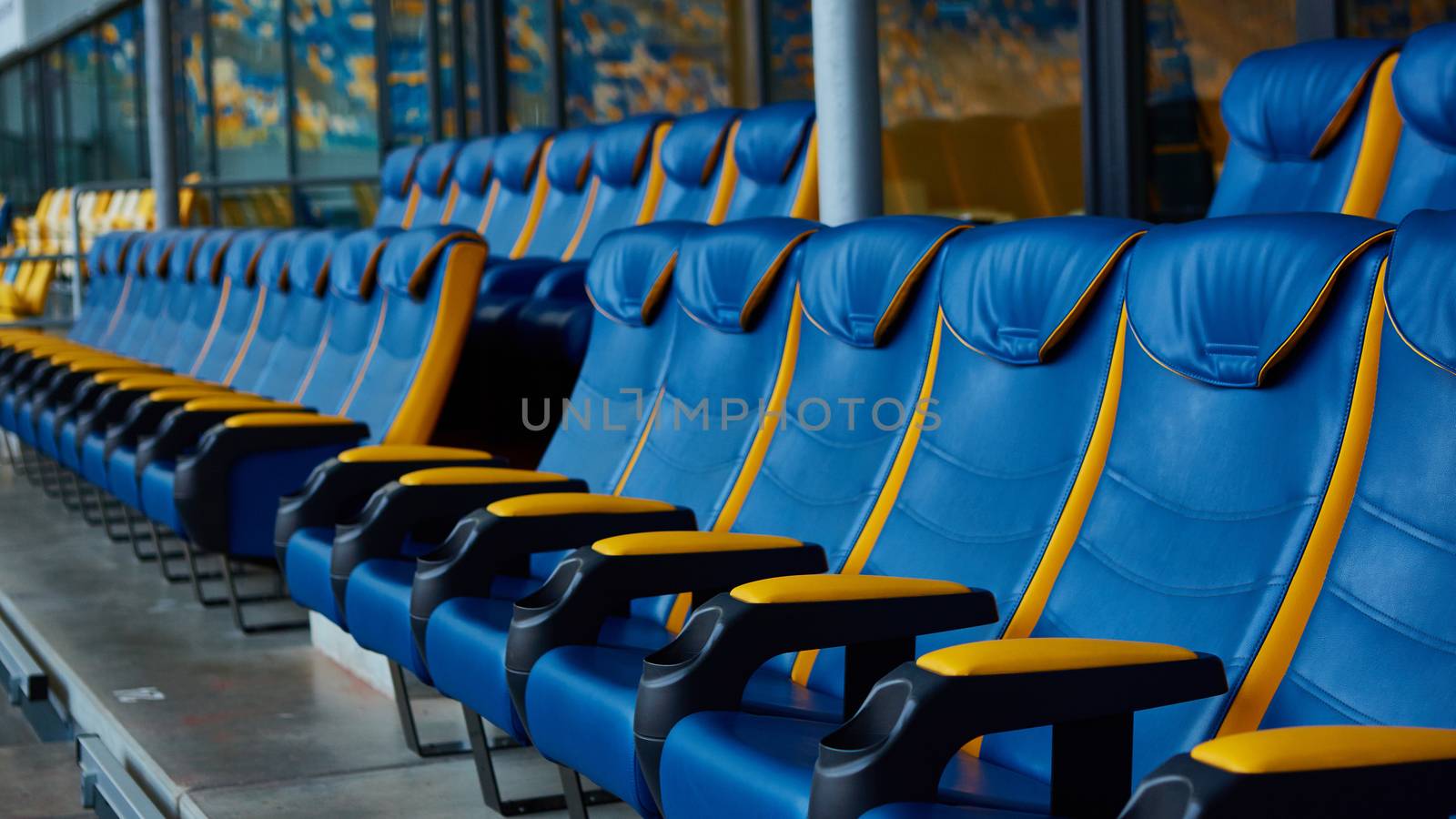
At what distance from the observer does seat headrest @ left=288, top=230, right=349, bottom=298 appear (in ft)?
13.3

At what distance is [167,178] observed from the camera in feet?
25.1

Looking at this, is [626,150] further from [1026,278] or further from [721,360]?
[1026,278]

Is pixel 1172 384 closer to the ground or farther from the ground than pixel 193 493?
farther from the ground

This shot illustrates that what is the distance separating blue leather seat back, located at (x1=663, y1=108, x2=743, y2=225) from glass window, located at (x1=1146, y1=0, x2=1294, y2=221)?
3.28 feet

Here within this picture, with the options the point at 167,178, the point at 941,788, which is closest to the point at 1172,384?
the point at 941,788

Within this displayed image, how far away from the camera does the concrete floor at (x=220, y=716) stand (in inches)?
97.3

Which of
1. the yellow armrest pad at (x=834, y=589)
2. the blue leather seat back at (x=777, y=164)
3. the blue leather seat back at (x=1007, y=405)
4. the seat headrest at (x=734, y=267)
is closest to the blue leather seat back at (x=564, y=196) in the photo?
the blue leather seat back at (x=777, y=164)

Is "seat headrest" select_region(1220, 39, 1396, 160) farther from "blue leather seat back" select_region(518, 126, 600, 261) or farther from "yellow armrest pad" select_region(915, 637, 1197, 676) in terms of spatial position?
"blue leather seat back" select_region(518, 126, 600, 261)

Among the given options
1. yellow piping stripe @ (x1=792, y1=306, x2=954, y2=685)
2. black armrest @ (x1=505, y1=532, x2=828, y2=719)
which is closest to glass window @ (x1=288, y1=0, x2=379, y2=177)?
yellow piping stripe @ (x1=792, y1=306, x2=954, y2=685)

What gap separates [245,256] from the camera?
15.6ft

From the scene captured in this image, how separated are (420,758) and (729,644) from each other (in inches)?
47.5

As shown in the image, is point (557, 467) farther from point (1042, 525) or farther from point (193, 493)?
point (1042, 525)

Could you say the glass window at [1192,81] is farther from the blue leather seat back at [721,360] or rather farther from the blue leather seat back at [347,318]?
the blue leather seat back at [347,318]

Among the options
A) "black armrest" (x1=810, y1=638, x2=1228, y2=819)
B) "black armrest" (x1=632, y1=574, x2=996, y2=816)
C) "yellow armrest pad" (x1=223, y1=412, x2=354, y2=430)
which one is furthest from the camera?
"yellow armrest pad" (x1=223, y1=412, x2=354, y2=430)
